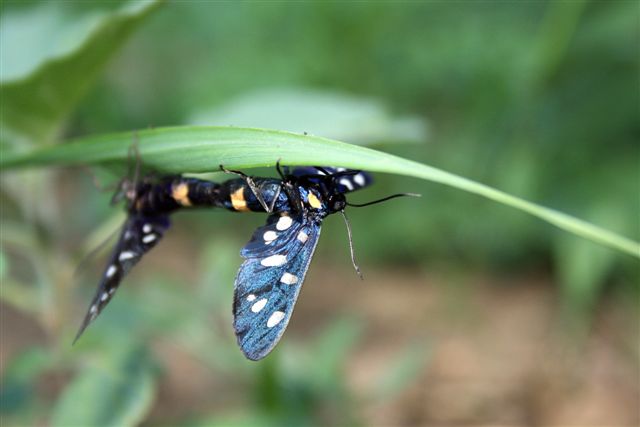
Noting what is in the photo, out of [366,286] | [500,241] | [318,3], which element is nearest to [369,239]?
[366,286]

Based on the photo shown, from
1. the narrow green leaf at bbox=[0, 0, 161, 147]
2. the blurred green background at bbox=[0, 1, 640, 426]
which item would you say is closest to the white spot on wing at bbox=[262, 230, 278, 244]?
the narrow green leaf at bbox=[0, 0, 161, 147]

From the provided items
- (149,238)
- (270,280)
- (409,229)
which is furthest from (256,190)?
(409,229)

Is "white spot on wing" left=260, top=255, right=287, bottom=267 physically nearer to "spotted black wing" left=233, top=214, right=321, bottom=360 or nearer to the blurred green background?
"spotted black wing" left=233, top=214, right=321, bottom=360

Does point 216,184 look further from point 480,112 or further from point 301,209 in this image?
point 480,112

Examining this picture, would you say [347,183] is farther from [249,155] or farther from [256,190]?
[249,155]

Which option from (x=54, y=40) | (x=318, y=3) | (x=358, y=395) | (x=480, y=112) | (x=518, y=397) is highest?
(x=318, y=3)

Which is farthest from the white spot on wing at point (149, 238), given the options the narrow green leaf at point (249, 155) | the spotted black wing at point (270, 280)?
the spotted black wing at point (270, 280)
